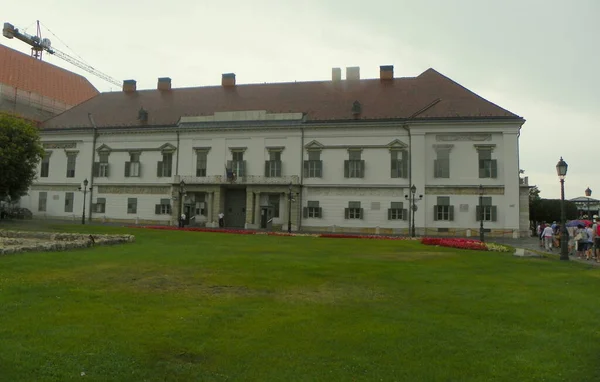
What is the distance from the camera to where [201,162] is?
4681cm

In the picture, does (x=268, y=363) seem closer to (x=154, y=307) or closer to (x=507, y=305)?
(x=154, y=307)

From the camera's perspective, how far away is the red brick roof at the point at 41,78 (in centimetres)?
5688

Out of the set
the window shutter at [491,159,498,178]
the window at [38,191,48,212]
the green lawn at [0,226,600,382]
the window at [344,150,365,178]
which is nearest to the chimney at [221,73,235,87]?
the window at [344,150,365,178]

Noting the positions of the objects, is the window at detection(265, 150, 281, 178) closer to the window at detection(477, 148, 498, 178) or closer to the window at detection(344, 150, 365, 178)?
the window at detection(344, 150, 365, 178)

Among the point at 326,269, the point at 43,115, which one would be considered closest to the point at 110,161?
the point at 43,115

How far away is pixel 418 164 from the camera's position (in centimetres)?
4116

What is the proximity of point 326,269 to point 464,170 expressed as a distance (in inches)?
1211

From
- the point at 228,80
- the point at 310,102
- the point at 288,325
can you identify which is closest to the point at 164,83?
the point at 228,80

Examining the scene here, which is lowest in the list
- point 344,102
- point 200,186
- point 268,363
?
point 268,363

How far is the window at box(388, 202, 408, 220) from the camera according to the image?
136ft

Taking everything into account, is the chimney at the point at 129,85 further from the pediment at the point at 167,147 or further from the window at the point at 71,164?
the pediment at the point at 167,147

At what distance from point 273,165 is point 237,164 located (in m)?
3.67

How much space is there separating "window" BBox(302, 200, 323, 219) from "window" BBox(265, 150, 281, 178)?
4.28 m

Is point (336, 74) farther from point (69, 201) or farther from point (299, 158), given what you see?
point (69, 201)
